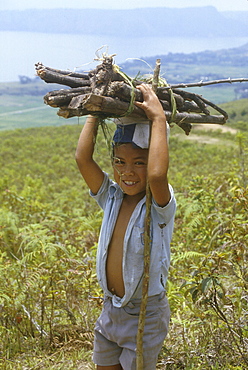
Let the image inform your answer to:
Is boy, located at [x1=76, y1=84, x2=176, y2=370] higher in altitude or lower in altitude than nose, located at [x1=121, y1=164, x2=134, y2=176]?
lower

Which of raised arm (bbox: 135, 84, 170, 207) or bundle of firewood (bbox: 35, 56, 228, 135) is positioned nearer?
bundle of firewood (bbox: 35, 56, 228, 135)

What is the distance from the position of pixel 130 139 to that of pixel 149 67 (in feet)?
1.28

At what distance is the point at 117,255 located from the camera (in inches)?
81.8

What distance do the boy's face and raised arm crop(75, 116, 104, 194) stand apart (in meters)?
0.17

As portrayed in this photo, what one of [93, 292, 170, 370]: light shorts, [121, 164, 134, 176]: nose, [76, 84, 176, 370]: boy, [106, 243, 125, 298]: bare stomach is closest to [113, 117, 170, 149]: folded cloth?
[76, 84, 176, 370]: boy

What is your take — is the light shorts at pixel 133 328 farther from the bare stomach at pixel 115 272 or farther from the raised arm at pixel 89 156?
the raised arm at pixel 89 156

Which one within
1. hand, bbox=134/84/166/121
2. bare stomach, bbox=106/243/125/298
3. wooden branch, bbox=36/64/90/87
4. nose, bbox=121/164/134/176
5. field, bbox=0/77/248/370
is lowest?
field, bbox=0/77/248/370

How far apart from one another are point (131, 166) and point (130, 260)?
450 millimetres

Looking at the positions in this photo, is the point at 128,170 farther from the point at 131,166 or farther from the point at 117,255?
the point at 117,255

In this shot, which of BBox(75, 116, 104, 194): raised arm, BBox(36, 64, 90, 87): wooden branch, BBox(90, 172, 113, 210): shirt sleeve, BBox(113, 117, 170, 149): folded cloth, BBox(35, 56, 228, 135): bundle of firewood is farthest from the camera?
BBox(90, 172, 113, 210): shirt sleeve

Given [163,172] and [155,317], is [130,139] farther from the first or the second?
[155,317]

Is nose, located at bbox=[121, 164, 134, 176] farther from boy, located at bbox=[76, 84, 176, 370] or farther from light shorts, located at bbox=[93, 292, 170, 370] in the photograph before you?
light shorts, located at bbox=[93, 292, 170, 370]

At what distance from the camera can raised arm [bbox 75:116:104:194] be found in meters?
2.15

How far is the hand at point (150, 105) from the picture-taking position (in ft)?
5.98
